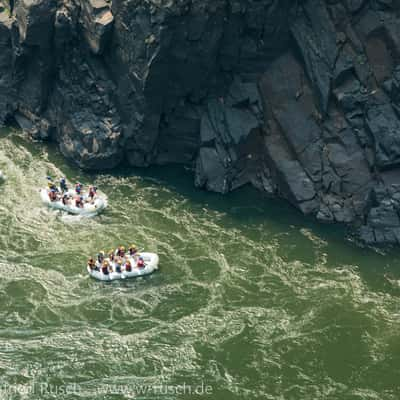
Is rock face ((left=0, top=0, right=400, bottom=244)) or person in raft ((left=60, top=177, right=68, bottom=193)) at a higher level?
rock face ((left=0, top=0, right=400, bottom=244))

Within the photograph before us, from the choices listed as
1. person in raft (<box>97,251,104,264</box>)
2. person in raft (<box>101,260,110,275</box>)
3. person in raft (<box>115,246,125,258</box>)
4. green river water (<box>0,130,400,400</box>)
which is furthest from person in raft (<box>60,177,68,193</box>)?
person in raft (<box>101,260,110,275</box>)

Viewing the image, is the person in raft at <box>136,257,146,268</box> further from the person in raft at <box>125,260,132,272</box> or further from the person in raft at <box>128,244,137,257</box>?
the person in raft at <box>128,244,137,257</box>

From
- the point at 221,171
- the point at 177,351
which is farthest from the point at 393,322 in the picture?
the point at 221,171

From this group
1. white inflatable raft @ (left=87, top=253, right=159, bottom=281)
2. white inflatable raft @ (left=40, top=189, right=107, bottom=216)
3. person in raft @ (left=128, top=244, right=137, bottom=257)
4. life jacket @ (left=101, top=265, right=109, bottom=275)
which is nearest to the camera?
life jacket @ (left=101, top=265, right=109, bottom=275)

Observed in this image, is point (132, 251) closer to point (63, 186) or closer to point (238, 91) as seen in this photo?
point (63, 186)

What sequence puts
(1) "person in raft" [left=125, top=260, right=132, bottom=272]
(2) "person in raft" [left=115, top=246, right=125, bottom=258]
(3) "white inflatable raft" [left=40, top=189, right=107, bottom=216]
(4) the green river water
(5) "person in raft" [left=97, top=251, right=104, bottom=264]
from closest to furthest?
(4) the green river water < (1) "person in raft" [left=125, top=260, right=132, bottom=272] < (5) "person in raft" [left=97, top=251, right=104, bottom=264] < (2) "person in raft" [left=115, top=246, right=125, bottom=258] < (3) "white inflatable raft" [left=40, top=189, right=107, bottom=216]

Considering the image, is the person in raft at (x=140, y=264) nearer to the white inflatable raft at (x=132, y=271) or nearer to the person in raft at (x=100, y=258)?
the white inflatable raft at (x=132, y=271)
